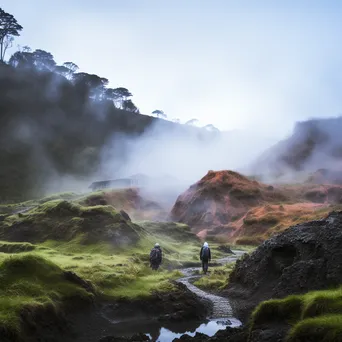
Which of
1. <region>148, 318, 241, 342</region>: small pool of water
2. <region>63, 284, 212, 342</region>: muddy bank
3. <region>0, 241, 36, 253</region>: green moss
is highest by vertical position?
<region>0, 241, 36, 253</region>: green moss

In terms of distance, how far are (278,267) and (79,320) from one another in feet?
40.0

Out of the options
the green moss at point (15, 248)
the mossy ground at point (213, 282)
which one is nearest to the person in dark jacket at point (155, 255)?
the mossy ground at point (213, 282)

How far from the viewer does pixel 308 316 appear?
14.9m

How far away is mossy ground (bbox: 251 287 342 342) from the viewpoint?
41.1 ft

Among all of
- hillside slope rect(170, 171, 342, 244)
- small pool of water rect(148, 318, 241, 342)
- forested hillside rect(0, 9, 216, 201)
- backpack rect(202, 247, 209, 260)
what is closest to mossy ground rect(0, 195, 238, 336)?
backpack rect(202, 247, 209, 260)

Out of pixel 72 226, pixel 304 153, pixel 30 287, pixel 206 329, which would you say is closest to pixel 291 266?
pixel 206 329

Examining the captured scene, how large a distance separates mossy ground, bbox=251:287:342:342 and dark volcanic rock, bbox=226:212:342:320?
437cm

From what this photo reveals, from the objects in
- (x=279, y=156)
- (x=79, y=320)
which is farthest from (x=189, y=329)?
(x=279, y=156)

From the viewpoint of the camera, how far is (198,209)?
90938 mm

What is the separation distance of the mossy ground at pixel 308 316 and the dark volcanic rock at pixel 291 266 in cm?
437

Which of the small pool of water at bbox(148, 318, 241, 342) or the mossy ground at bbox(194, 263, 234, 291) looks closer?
the small pool of water at bbox(148, 318, 241, 342)

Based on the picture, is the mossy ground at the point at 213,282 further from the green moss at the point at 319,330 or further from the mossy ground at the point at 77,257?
the green moss at the point at 319,330

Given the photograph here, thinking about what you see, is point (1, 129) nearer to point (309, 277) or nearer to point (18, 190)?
point (18, 190)

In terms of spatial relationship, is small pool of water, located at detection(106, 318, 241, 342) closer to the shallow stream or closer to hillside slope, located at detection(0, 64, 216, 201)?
the shallow stream
